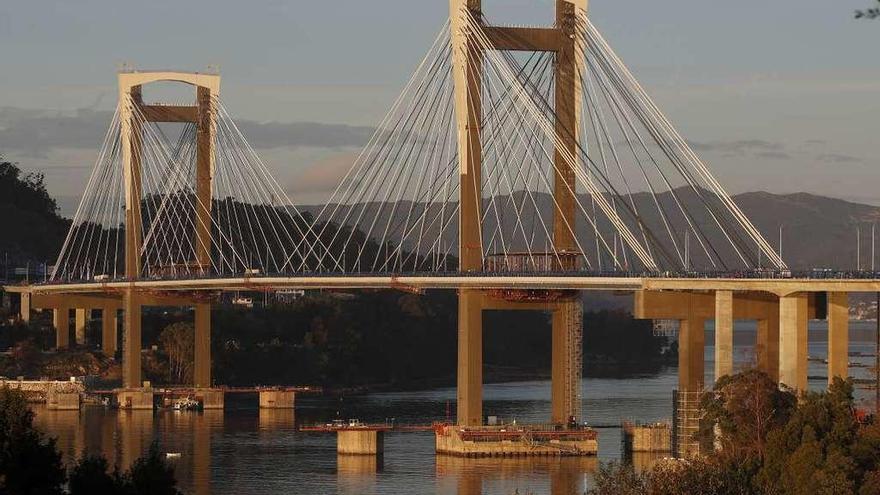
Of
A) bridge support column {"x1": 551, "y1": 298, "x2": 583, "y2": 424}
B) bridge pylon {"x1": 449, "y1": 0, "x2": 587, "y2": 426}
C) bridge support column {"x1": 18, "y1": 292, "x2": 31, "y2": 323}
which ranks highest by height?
bridge pylon {"x1": 449, "y1": 0, "x2": 587, "y2": 426}

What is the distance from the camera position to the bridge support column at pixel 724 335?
6525 centimetres

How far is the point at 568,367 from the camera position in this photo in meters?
73.9

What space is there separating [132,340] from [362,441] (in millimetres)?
28722

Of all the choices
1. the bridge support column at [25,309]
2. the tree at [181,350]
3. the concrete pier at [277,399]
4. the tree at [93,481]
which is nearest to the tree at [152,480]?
the tree at [93,481]

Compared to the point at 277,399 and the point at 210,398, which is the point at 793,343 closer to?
the point at 277,399

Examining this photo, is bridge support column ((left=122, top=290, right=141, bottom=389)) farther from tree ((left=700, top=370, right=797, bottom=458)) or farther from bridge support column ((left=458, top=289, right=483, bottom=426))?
tree ((left=700, top=370, right=797, bottom=458))

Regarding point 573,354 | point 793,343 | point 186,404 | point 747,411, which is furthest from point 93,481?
point 186,404

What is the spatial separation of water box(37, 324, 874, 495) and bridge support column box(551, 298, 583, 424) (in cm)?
200

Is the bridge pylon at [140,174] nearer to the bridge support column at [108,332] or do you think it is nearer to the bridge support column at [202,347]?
the bridge support column at [202,347]

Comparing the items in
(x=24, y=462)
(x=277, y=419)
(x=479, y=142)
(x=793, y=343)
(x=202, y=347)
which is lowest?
(x=277, y=419)

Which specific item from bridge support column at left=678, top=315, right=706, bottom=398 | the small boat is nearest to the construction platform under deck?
bridge support column at left=678, top=315, right=706, bottom=398

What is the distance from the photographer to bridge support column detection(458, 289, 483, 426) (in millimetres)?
A: 73000

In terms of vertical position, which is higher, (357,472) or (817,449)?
(817,449)

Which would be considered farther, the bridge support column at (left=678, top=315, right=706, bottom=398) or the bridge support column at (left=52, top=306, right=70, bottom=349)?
the bridge support column at (left=52, top=306, right=70, bottom=349)
